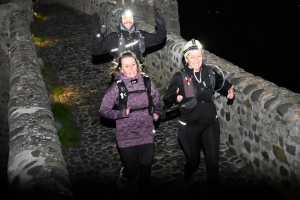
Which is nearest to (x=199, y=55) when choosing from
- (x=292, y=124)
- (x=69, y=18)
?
(x=292, y=124)

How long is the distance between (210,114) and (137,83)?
98cm

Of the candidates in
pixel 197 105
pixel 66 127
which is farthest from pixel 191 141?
pixel 66 127

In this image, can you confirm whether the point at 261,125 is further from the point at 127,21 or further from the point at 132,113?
the point at 127,21

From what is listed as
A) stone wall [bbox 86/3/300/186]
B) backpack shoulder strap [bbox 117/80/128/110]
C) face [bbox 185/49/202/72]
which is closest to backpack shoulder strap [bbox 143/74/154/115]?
backpack shoulder strap [bbox 117/80/128/110]

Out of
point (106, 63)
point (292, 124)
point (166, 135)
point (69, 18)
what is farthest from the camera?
point (69, 18)

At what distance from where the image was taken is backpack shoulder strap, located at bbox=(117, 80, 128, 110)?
5.04 m

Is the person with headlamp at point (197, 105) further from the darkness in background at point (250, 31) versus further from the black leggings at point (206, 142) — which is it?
the darkness in background at point (250, 31)

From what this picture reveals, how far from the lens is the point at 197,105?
5234 millimetres

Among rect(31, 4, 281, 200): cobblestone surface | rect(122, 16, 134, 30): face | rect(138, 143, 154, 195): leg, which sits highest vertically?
rect(122, 16, 134, 30): face

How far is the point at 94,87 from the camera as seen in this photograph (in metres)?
10.2

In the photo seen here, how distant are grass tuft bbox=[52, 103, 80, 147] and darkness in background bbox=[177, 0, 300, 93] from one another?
22519mm

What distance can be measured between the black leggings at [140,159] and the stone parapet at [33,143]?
0.80 m

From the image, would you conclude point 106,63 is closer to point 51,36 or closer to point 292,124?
point 51,36

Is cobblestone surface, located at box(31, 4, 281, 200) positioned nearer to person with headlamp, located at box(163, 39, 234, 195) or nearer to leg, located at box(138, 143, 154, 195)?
Answer: leg, located at box(138, 143, 154, 195)
